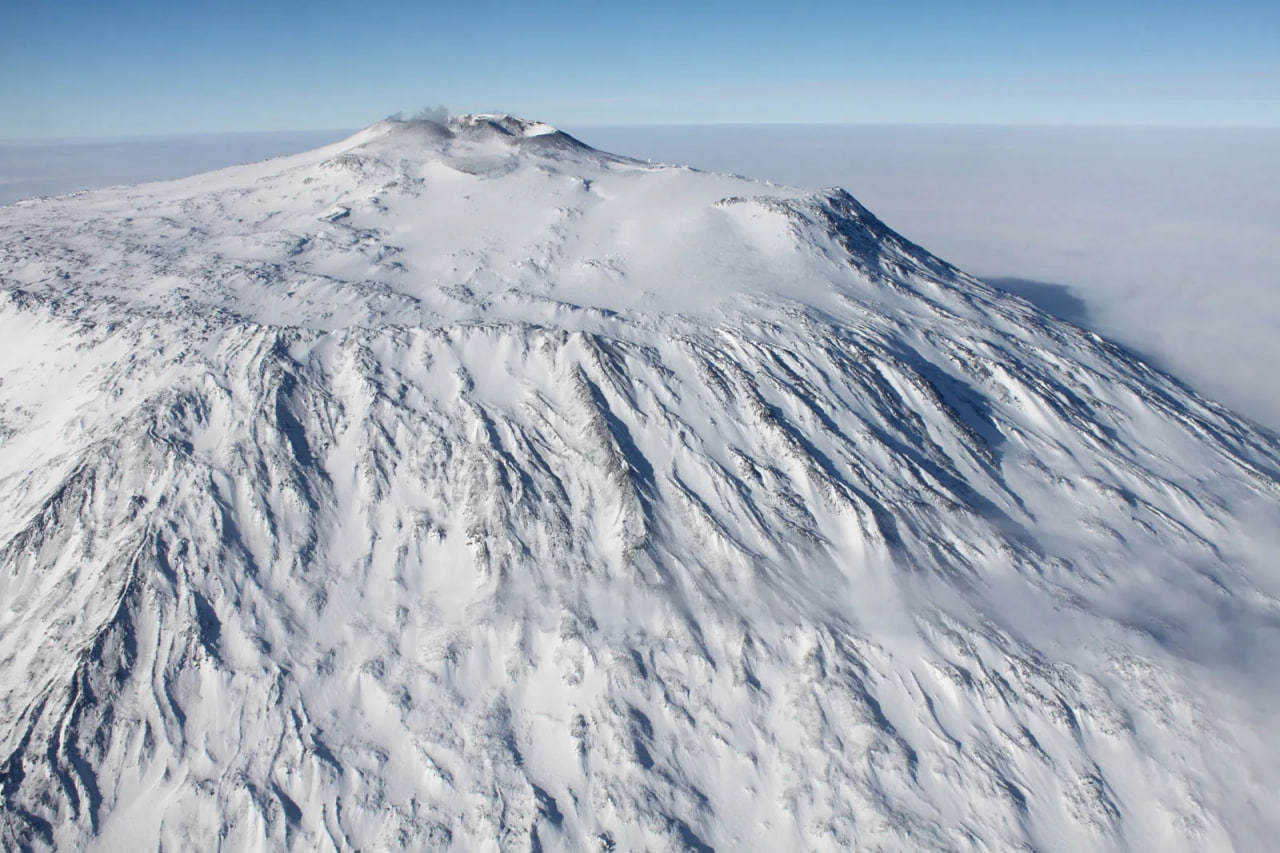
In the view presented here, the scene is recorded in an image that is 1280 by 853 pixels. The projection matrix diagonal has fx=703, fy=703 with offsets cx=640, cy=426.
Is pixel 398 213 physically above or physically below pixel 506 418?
above

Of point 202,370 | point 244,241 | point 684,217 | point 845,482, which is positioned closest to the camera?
point 202,370

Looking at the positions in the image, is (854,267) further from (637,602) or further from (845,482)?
(637,602)

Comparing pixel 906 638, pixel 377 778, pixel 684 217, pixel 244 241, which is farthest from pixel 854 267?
pixel 377 778

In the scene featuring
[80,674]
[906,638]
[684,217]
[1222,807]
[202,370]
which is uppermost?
[684,217]

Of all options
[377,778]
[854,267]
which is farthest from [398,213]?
[377,778]

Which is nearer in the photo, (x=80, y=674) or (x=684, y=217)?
(x=80, y=674)

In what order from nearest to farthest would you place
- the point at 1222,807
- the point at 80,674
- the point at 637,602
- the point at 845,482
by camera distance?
the point at 80,674
the point at 1222,807
the point at 637,602
the point at 845,482
